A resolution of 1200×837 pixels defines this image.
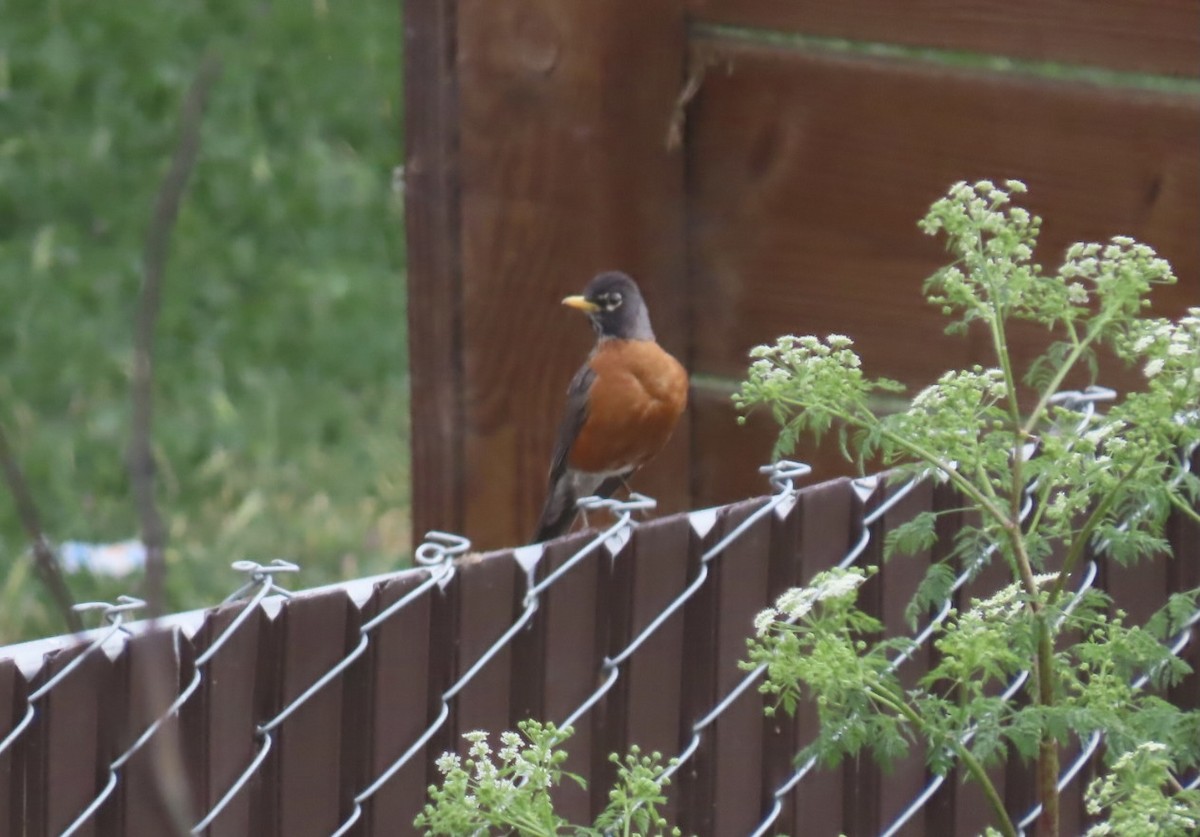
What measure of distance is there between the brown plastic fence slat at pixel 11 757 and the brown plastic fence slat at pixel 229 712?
0.16 m

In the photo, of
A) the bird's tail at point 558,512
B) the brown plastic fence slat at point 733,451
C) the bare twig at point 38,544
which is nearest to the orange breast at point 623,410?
the bird's tail at point 558,512

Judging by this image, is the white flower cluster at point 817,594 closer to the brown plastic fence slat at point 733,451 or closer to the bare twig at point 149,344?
the bare twig at point 149,344

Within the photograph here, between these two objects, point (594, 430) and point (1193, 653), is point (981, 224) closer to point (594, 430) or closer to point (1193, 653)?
point (1193, 653)

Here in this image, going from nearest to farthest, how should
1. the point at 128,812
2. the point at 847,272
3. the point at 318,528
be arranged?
the point at 128,812
the point at 847,272
the point at 318,528

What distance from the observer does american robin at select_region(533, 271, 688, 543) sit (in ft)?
11.3

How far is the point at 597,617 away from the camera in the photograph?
91.0 inches

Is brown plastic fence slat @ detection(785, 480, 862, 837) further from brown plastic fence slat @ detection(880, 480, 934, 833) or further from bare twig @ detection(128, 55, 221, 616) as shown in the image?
bare twig @ detection(128, 55, 221, 616)

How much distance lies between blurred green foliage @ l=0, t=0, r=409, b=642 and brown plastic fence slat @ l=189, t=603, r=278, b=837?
2.59m

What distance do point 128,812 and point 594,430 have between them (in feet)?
7.19

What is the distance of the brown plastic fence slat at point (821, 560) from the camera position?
95.2 inches

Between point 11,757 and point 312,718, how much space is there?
1.02 ft

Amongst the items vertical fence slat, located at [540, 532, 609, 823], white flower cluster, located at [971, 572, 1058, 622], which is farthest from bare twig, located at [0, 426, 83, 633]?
vertical fence slat, located at [540, 532, 609, 823]

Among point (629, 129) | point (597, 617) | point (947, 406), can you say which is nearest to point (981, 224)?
point (947, 406)

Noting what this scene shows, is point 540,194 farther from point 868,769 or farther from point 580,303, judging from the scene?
point 868,769
